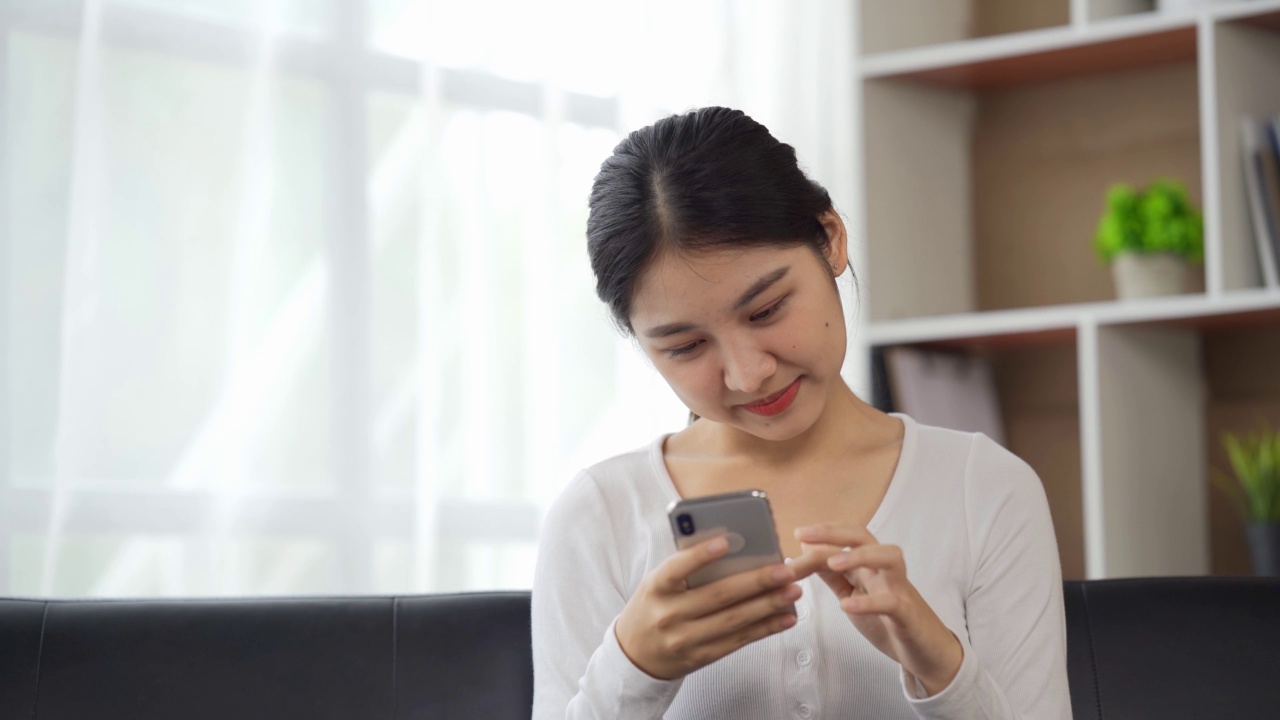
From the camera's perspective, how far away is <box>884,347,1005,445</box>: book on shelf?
2.66 metres

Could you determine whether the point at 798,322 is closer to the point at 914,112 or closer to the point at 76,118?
the point at 76,118

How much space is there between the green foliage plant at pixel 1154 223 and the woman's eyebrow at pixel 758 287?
56.3 inches

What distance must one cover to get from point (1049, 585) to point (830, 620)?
215 mm

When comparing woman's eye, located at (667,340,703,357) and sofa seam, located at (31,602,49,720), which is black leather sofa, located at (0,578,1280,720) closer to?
sofa seam, located at (31,602,49,720)

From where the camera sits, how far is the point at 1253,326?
2.57 metres

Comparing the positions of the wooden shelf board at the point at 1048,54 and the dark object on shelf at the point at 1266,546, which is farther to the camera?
the wooden shelf board at the point at 1048,54

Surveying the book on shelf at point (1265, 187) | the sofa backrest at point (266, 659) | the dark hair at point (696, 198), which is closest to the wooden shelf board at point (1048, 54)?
the book on shelf at point (1265, 187)

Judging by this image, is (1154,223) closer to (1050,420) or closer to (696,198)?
(1050,420)

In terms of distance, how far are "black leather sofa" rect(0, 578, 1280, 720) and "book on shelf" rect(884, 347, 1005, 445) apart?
3.57 ft

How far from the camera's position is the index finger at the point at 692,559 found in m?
1.10

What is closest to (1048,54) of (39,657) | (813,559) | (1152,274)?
(1152,274)

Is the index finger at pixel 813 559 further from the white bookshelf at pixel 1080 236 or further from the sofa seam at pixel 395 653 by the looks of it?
the white bookshelf at pixel 1080 236

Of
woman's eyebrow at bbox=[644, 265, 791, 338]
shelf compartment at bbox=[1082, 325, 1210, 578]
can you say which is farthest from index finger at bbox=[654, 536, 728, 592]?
shelf compartment at bbox=[1082, 325, 1210, 578]

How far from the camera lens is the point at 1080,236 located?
2857 mm
